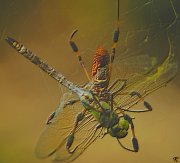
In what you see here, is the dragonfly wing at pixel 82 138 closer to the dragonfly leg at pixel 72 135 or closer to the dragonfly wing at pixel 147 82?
the dragonfly leg at pixel 72 135

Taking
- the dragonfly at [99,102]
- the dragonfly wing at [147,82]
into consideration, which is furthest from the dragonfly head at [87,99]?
the dragonfly wing at [147,82]

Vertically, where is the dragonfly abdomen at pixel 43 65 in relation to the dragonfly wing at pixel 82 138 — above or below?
above

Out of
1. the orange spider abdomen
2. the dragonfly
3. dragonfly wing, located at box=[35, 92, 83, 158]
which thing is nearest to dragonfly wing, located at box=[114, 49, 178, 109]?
the dragonfly

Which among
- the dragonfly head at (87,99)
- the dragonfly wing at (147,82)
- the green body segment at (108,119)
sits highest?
the dragonfly wing at (147,82)

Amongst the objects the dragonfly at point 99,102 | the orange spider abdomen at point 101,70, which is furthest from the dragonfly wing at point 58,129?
the orange spider abdomen at point 101,70

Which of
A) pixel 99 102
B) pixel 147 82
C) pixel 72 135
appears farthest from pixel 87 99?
pixel 147 82

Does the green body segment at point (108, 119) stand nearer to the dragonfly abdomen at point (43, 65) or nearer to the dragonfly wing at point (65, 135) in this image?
the dragonfly wing at point (65, 135)

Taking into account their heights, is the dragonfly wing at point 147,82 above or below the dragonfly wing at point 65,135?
above

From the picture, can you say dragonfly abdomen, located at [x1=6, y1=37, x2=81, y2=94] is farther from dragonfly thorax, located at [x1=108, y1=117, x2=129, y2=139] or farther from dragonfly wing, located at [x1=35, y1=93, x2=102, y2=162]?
dragonfly thorax, located at [x1=108, y1=117, x2=129, y2=139]
